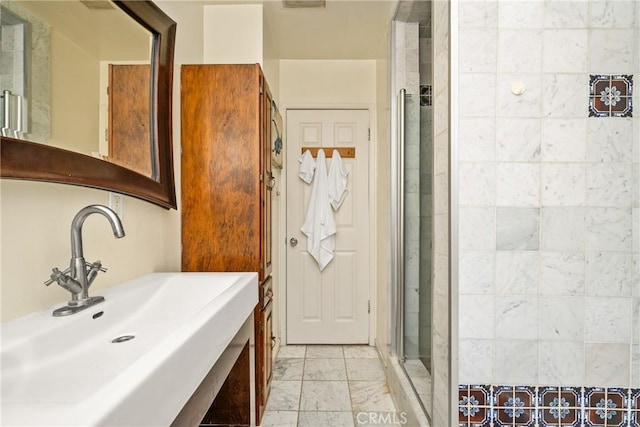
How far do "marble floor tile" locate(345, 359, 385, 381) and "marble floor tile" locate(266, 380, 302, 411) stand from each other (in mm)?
424

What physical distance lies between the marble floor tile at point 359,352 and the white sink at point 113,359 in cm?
195

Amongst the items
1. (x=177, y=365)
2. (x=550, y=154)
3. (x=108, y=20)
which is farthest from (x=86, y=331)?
(x=550, y=154)

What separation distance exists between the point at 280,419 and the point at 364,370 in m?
0.86

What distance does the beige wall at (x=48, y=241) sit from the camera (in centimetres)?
88

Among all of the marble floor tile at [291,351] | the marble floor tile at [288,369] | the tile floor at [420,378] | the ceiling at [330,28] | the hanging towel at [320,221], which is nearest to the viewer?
the tile floor at [420,378]

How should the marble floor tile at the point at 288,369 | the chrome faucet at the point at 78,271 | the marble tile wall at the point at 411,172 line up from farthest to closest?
the marble floor tile at the point at 288,369 < the marble tile wall at the point at 411,172 < the chrome faucet at the point at 78,271

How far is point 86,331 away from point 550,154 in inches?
62.9

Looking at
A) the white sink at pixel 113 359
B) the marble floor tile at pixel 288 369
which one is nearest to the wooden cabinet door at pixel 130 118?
the white sink at pixel 113 359

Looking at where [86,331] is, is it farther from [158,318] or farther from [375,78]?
[375,78]

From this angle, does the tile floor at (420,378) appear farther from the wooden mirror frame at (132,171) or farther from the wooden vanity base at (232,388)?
the wooden mirror frame at (132,171)

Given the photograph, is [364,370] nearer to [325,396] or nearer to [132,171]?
[325,396]

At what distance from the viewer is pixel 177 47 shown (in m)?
1.97

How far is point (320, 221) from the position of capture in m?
3.13

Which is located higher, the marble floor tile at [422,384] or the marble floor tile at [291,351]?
the marble floor tile at [422,384]
